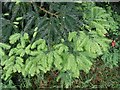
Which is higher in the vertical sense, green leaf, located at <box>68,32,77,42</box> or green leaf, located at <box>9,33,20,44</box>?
green leaf, located at <box>68,32,77,42</box>

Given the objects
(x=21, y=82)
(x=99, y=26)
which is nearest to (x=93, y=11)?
(x=99, y=26)

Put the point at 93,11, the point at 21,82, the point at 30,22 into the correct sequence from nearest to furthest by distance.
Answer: the point at 30,22 < the point at 93,11 < the point at 21,82

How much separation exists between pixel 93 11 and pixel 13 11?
823mm

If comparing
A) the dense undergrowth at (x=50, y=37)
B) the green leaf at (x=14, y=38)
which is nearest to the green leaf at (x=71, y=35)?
the dense undergrowth at (x=50, y=37)

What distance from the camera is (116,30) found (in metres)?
3.52

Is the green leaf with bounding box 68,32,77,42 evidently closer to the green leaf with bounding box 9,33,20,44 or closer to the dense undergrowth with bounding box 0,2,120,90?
the dense undergrowth with bounding box 0,2,120,90

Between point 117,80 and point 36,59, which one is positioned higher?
point 36,59

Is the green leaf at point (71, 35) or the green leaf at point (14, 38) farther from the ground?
the green leaf at point (71, 35)

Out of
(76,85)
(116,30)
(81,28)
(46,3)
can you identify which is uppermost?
(46,3)

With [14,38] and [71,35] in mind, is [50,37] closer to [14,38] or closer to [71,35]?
[71,35]

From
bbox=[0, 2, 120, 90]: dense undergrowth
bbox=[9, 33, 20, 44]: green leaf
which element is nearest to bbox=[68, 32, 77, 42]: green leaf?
bbox=[0, 2, 120, 90]: dense undergrowth

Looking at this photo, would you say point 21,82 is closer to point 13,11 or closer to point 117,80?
point 13,11

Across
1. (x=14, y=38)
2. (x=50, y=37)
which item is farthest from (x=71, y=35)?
(x=14, y=38)

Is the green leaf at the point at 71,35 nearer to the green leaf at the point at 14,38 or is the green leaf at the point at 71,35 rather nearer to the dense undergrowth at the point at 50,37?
the dense undergrowth at the point at 50,37
